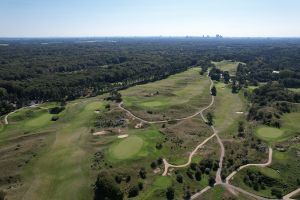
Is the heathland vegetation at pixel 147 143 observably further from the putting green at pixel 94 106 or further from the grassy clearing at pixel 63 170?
the putting green at pixel 94 106

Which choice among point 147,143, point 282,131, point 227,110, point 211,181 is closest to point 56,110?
point 147,143

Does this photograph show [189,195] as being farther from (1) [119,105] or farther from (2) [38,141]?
(1) [119,105]

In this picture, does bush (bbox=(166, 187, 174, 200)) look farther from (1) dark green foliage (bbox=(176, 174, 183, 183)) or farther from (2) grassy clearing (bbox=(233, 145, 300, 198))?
(2) grassy clearing (bbox=(233, 145, 300, 198))

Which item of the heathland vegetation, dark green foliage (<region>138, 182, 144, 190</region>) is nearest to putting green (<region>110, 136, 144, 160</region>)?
the heathland vegetation

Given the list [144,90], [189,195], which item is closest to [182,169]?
[189,195]

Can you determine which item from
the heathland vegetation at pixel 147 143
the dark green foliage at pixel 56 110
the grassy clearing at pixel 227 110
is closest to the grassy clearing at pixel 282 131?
the heathland vegetation at pixel 147 143
